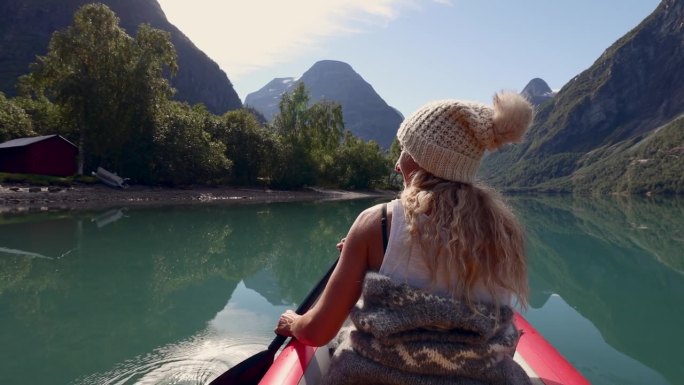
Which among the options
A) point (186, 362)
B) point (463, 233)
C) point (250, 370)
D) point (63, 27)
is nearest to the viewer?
point (463, 233)

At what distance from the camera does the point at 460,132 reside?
1.59 metres

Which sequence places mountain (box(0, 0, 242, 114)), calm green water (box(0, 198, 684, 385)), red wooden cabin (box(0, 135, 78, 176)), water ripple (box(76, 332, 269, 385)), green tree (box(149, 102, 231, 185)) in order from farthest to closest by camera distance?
1. mountain (box(0, 0, 242, 114))
2. green tree (box(149, 102, 231, 185))
3. red wooden cabin (box(0, 135, 78, 176))
4. calm green water (box(0, 198, 684, 385))
5. water ripple (box(76, 332, 269, 385))

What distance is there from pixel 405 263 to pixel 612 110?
16783cm

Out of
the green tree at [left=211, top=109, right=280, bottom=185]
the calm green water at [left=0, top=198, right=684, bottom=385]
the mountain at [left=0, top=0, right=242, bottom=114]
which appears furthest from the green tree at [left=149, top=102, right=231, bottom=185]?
the mountain at [left=0, top=0, right=242, bottom=114]

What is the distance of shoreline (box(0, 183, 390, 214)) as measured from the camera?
17.6 meters

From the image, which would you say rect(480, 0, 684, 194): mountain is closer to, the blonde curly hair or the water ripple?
the water ripple

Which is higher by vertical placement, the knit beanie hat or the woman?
the knit beanie hat

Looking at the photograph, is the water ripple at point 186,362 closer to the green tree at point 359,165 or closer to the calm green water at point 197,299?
the calm green water at point 197,299

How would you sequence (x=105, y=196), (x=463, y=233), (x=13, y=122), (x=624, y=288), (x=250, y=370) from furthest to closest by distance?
(x=13, y=122)
(x=105, y=196)
(x=624, y=288)
(x=250, y=370)
(x=463, y=233)

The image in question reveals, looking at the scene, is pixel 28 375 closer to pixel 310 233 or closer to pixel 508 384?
pixel 508 384

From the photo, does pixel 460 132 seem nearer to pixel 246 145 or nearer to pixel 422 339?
pixel 422 339

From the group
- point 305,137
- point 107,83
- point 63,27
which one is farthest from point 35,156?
point 63,27

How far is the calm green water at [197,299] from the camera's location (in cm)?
464

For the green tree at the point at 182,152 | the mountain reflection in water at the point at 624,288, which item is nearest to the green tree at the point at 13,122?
the green tree at the point at 182,152
